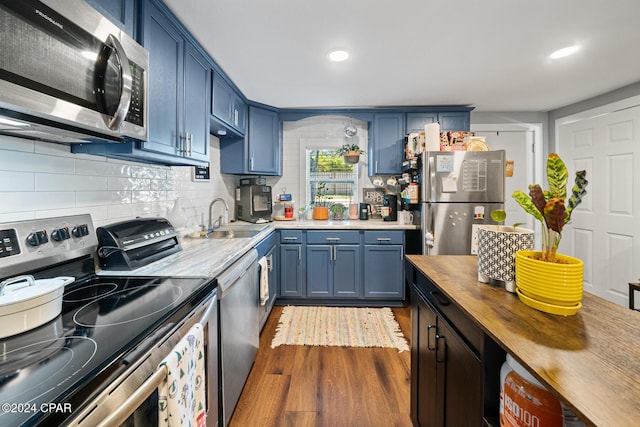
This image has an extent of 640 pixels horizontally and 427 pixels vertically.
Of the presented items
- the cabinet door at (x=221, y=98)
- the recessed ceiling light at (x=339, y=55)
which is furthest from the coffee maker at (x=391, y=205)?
the cabinet door at (x=221, y=98)

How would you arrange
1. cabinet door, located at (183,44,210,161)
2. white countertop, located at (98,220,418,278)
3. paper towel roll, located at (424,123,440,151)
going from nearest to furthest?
white countertop, located at (98,220,418,278)
cabinet door, located at (183,44,210,161)
paper towel roll, located at (424,123,440,151)

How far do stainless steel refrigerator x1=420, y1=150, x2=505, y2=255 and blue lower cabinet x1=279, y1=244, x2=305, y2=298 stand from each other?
1322 mm

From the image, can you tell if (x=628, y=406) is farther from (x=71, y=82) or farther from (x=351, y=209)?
(x=351, y=209)

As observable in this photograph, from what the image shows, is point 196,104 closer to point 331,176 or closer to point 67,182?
point 67,182

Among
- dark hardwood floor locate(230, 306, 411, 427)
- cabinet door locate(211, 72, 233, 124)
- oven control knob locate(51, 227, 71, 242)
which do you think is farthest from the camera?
cabinet door locate(211, 72, 233, 124)

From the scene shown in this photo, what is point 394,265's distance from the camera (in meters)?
3.02

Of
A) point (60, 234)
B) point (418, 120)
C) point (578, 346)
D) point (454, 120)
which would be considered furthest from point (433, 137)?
point (60, 234)

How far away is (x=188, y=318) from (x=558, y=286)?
116 centimetres

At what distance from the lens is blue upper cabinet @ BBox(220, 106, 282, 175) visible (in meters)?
3.13

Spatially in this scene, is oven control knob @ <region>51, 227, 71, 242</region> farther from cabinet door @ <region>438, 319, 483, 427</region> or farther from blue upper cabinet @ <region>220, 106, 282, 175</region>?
blue upper cabinet @ <region>220, 106, 282, 175</region>

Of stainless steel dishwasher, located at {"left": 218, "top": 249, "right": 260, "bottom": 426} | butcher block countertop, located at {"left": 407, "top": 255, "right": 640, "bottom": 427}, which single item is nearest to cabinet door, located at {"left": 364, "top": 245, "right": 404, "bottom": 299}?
stainless steel dishwasher, located at {"left": 218, "top": 249, "right": 260, "bottom": 426}

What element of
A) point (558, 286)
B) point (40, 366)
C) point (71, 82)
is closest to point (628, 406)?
point (558, 286)

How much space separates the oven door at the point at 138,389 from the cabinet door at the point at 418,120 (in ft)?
10.1

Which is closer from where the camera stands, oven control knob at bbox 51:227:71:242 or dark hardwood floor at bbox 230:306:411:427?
oven control knob at bbox 51:227:71:242
